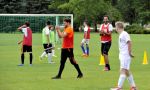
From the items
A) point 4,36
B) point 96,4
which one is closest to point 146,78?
point 4,36

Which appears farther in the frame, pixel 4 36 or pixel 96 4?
pixel 96 4

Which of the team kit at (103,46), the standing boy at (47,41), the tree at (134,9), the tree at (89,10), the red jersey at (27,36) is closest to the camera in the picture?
the team kit at (103,46)

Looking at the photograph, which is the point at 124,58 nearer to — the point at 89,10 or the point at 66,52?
the point at 66,52

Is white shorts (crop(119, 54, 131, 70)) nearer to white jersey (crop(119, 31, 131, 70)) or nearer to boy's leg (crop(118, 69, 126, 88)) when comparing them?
white jersey (crop(119, 31, 131, 70))

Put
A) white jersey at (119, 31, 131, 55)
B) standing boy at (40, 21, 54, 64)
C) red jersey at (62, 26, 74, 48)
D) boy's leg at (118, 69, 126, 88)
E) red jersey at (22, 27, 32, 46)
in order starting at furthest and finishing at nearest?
standing boy at (40, 21, 54, 64) < red jersey at (22, 27, 32, 46) < red jersey at (62, 26, 74, 48) < white jersey at (119, 31, 131, 55) < boy's leg at (118, 69, 126, 88)

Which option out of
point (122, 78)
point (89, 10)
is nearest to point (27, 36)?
point (122, 78)

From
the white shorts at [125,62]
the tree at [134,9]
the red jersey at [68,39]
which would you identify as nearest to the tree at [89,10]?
the tree at [134,9]

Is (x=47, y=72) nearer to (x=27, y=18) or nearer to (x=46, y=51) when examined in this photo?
(x=46, y=51)

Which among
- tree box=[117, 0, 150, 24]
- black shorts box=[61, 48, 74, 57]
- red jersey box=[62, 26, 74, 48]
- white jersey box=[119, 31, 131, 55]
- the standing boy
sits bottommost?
tree box=[117, 0, 150, 24]

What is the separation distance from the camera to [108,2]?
95188 mm

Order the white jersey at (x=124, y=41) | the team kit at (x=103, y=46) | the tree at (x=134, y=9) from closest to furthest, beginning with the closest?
the team kit at (x=103, y=46)
the white jersey at (x=124, y=41)
the tree at (x=134, y=9)

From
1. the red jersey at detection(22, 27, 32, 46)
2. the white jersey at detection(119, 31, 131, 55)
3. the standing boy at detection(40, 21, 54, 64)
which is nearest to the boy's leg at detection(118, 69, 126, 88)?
the white jersey at detection(119, 31, 131, 55)

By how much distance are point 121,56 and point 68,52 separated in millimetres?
3266

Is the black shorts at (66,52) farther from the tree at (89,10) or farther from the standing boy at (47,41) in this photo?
the tree at (89,10)
